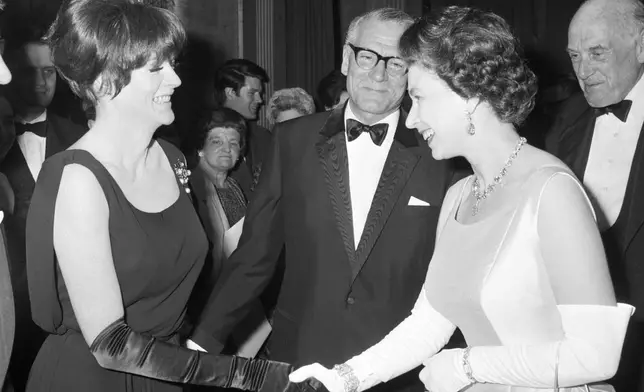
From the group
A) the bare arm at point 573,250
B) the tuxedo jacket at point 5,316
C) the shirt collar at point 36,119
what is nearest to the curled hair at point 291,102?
the shirt collar at point 36,119

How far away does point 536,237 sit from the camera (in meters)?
1.70

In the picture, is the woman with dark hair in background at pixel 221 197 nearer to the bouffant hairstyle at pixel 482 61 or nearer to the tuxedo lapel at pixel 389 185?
the tuxedo lapel at pixel 389 185

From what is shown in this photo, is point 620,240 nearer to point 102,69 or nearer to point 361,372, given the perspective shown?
point 361,372

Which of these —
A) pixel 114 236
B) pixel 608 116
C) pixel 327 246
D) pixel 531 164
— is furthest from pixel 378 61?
A: pixel 608 116

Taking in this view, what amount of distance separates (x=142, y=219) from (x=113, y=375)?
1.34 feet

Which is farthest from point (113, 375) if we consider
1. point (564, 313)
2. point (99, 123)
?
point (564, 313)

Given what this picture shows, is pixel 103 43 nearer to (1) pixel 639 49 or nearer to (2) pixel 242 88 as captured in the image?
(1) pixel 639 49

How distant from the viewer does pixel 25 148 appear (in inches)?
140

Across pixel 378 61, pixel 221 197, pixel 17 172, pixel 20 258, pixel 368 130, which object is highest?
pixel 378 61

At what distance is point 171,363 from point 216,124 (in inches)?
106

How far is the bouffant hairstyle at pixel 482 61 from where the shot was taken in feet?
5.98

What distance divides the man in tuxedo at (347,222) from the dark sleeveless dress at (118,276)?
484 mm

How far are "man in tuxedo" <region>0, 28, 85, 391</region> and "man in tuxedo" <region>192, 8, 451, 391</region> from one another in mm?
1172

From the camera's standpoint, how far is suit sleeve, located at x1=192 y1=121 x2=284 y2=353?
8.30 ft
